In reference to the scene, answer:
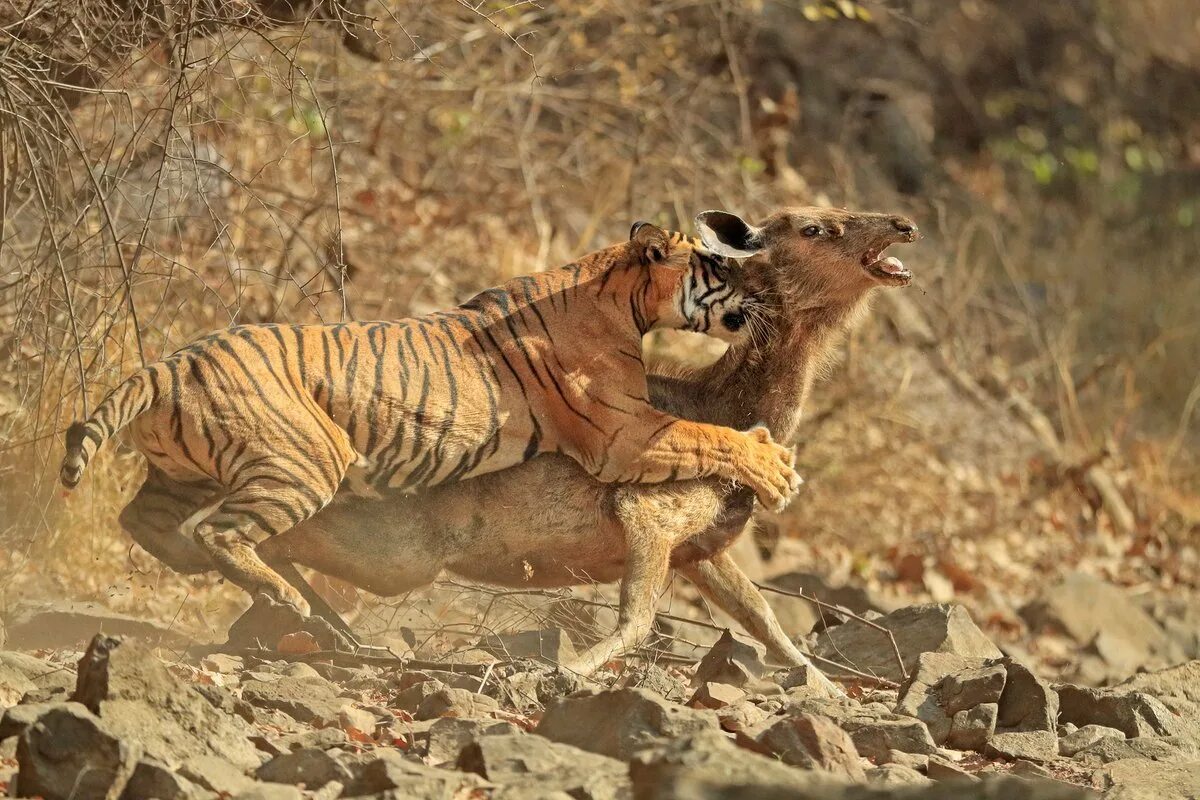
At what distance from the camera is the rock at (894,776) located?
4965mm

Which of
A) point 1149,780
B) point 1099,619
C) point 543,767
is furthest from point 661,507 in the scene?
point 1099,619

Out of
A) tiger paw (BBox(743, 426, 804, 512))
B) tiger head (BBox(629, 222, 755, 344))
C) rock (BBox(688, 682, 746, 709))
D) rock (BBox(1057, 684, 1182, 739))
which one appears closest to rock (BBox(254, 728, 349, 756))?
rock (BBox(688, 682, 746, 709))

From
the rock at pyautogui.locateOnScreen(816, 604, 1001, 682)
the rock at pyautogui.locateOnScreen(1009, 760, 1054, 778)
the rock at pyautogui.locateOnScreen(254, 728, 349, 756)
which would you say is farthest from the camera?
the rock at pyautogui.locateOnScreen(816, 604, 1001, 682)

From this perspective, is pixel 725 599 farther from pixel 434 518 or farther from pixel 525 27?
pixel 525 27

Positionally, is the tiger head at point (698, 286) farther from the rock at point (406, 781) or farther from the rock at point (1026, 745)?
the rock at point (406, 781)

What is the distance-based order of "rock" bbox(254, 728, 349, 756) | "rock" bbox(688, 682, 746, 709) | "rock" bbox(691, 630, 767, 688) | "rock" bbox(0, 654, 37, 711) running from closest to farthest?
1. "rock" bbox(254, 728, 349, 756)
2. "rock" bbox(0, 654, 37, 711)
3. "rock" bbox(688, 682, 746, 709)
4. "rock" bbox(691, 630, 767, 688)

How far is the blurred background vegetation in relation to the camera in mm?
7223

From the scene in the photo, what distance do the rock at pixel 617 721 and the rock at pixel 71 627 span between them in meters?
2.26

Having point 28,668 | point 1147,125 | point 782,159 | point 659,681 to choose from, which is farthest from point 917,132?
point 28,668

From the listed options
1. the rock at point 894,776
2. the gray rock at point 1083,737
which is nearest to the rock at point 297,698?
the rock at point 894,776

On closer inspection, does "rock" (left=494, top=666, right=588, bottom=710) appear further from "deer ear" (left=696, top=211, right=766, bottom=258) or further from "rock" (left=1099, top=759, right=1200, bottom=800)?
"deer ear" (left=696, top=211, right=766, bottom=258)

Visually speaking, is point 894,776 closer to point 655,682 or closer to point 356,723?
point 655,682

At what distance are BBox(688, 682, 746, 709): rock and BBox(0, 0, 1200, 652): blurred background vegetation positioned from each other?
2240mm

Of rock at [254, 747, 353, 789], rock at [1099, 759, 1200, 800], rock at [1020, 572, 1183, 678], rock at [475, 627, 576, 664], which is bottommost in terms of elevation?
rock at [1020, 572, 1183, 678]
